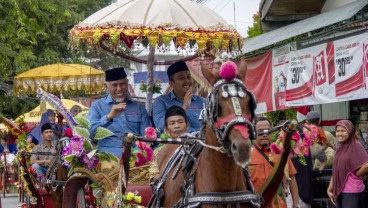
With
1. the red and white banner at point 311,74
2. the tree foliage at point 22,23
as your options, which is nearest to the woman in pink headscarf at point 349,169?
the red and white banner at point 311,74

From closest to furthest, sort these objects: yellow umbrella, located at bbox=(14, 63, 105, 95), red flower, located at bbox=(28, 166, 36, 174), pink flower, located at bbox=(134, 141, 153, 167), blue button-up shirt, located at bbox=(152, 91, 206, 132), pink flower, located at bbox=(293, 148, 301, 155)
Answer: pink flower, located at bbox=(134, 141, 153, 167), blue button-up shirt, located at bbox=(152, 91, 206, 132), pink flower, located at bbox=(293, 148, 301, 155), red flower, located at bbox=(28, 166, 36, 174), yellow umbrella, located at bbox=(14, 63, 105, 95)

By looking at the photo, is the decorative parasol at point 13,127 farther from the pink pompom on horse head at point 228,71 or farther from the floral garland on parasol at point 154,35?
the pink pompom on horse head at point 228,71

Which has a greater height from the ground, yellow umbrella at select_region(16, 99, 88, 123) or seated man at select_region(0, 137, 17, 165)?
yellow umbrella at select_region(16, 99, 88, 123)

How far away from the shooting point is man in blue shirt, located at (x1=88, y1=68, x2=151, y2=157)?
10383mm

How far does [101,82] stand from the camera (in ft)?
44.5

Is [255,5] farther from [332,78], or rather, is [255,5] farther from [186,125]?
[186,125]

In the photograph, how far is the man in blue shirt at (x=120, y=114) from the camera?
34.1 feet

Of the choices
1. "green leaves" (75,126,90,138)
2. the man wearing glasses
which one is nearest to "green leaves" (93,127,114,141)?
"green leaves" (75,126,90,138)

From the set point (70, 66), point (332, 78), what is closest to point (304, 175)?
point (332, 78)

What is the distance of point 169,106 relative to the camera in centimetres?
1003

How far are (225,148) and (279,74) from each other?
30.9ft

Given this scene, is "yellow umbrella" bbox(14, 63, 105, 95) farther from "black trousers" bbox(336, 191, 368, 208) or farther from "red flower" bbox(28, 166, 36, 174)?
"black trousers" bbox(336, 191, 368, 208)

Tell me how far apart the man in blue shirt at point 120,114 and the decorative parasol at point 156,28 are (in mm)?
382

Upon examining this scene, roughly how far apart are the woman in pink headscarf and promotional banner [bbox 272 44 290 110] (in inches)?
132
